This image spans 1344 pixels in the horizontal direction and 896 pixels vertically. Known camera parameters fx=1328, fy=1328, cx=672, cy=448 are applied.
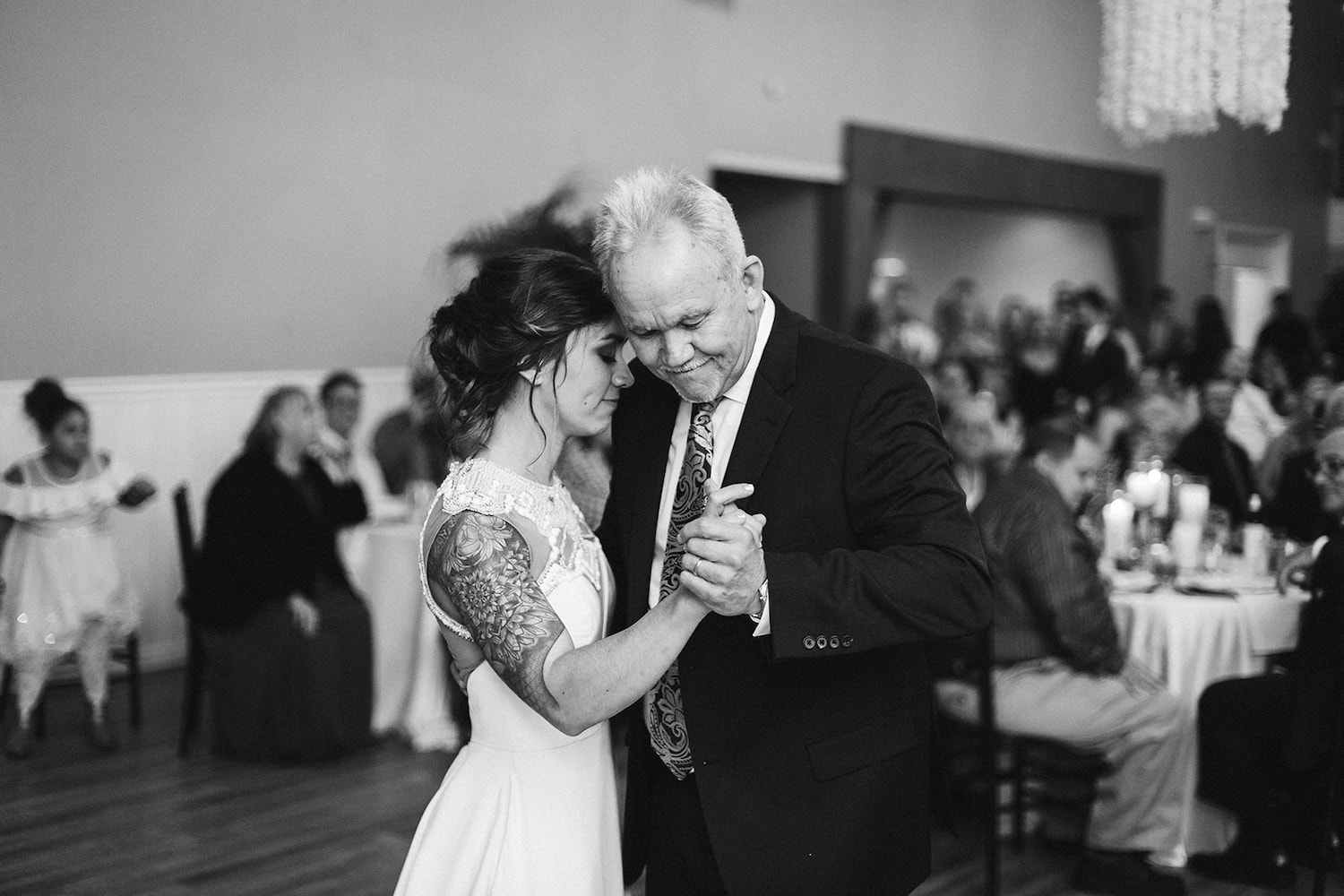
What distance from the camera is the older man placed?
161 centimetres

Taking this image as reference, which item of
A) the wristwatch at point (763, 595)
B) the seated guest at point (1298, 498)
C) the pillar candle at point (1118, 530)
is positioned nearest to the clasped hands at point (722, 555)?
the wristwatch at point (763, 595)

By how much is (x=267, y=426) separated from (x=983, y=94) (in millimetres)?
8882

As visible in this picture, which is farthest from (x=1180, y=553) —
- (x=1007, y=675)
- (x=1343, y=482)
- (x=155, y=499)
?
(x=155, y=499)

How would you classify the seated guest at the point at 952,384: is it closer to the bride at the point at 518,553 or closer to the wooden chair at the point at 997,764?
the wooden chair at the point at 997,764

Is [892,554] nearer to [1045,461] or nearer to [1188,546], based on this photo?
[1045,461]

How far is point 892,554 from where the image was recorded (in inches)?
63.6

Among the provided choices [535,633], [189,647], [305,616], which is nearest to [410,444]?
[305,616]

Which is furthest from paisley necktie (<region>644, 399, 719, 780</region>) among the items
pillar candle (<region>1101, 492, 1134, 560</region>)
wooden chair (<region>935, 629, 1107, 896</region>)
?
pillar candle (<region>1101, 492, 1134, 560</region>)

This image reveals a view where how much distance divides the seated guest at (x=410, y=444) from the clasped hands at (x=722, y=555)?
14.4 ft

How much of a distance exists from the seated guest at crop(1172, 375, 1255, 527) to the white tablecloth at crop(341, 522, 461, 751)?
3454 millimetres

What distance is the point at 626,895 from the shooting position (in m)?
2.21

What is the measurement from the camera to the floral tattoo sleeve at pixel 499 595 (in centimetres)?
167

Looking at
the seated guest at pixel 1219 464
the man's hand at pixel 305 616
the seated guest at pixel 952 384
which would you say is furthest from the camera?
the seated guest at pixel 952 384

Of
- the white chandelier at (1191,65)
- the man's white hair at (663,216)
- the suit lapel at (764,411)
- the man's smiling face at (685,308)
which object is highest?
the white chandelier at (1191,65)
